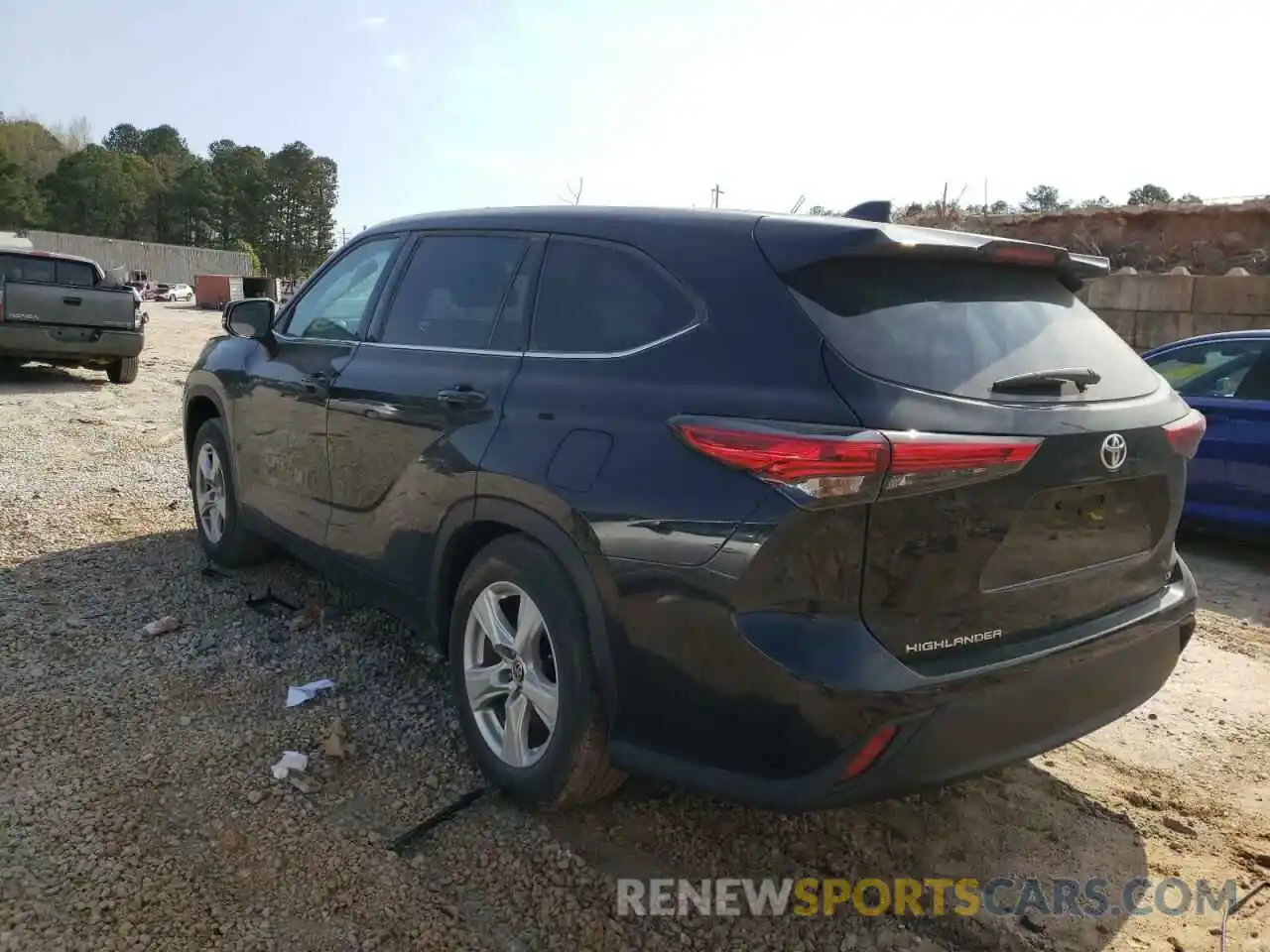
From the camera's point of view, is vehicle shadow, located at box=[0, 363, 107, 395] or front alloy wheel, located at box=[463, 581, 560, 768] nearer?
front alloy wheel, located at box=[463, 581, 560, 768]

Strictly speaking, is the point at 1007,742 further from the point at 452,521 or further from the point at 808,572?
the point at 452,521

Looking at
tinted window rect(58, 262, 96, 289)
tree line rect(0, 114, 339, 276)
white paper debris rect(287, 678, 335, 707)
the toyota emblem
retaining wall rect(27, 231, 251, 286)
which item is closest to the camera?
the toyota emblem

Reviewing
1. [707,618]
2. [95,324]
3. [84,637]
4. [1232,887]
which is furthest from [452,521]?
[95,324]

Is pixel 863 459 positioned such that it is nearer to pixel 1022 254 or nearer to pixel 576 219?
pixel 1022 254

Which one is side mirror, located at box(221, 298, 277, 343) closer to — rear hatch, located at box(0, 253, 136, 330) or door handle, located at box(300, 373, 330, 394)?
door handle, located at box(300, 373, 330, 394)

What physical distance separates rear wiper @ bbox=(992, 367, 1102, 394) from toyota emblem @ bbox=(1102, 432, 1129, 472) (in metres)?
0.15

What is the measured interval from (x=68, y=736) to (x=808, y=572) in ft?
8.89

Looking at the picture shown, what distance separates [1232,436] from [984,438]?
193 inches

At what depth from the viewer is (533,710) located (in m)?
3.04

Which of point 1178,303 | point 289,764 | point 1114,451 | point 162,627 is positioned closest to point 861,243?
point 1114,451

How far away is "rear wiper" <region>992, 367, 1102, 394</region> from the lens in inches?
98.9

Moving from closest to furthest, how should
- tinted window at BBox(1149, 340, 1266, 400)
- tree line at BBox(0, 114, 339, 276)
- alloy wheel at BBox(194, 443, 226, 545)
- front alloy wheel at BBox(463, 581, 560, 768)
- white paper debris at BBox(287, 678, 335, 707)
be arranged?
front alloy wheel at BBox(463, 581, 560, 768) → white paper debris at BBox(287, 678, 335, 707) → alloy wheel at BBox(194, 443, 226, 545) → tinted window at BBox(1149, 340, 1266, 400) → tree line at BBox(0, 114, 339, 276)

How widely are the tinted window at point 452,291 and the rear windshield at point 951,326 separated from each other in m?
1.24

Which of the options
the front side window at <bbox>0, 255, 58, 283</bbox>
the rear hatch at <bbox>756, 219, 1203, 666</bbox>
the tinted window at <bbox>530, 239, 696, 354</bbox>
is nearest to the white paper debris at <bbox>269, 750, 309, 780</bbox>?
the tinted window at <bbox>530, 239, 696, 354</bbox>
